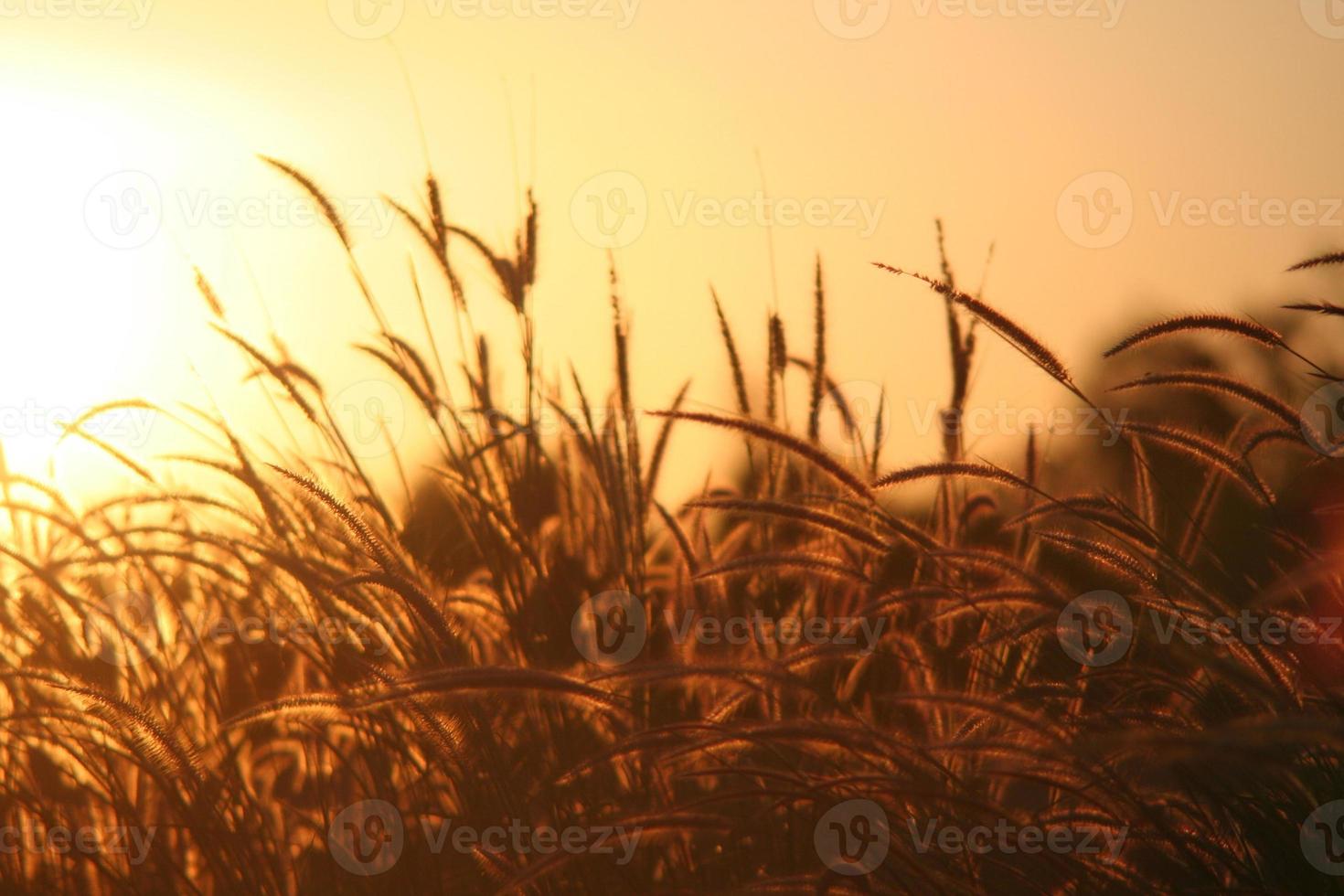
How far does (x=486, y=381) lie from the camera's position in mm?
3738

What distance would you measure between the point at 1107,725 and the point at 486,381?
73.2 inches

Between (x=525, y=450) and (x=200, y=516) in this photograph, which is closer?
(x=525, y=450)

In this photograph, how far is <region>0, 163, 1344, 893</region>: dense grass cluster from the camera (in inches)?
88.5

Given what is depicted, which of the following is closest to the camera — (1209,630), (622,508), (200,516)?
(1209,630)

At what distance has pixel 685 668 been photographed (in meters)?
2.19

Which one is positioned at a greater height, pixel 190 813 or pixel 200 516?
pixel 200 516

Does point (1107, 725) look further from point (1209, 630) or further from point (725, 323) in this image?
point (725, 323)

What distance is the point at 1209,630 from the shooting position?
7.54 ft

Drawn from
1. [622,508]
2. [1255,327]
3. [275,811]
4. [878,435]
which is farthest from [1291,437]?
[275,811]

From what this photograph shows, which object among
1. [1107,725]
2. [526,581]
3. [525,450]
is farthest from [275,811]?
[1107,725]

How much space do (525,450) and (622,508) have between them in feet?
1.73

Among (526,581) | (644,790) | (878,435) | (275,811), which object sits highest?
(878,435)

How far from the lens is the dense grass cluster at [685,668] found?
7.38ft

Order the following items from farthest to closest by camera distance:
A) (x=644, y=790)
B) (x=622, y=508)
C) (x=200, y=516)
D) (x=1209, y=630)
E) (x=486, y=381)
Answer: (x=200, y=516)
(x=486, y=381)
(x=622, y=508)
(x=644, y=790)
(x=1209, y=630)
